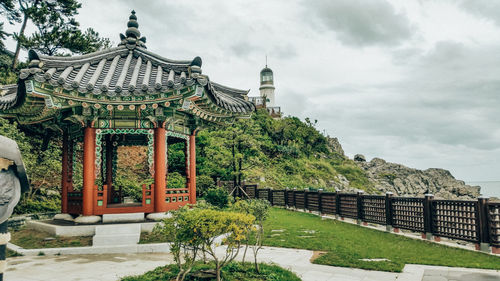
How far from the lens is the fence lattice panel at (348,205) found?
1416 centimetres

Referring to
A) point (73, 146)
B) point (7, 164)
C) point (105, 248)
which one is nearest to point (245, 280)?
point (7, 164)

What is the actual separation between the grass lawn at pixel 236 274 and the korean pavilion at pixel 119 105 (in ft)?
12.7

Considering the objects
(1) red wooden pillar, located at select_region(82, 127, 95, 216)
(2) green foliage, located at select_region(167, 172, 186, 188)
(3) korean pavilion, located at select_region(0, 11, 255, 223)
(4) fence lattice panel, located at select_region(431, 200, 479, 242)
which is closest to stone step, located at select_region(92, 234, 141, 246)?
(3) korean pavilion, located at select_region(0, 11, 255, 223)

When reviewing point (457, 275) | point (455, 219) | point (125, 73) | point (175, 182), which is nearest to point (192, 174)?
point (125, 73)

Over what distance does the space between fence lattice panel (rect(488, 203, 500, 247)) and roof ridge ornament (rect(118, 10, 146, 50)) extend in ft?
37.6

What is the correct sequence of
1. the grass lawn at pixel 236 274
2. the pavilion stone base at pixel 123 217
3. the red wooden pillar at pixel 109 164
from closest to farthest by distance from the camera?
1. the grass lawn at pixel 236 274
2. the pavilion stone base at pixel 123 217
3. the red wooden pillar at pixel 109 164

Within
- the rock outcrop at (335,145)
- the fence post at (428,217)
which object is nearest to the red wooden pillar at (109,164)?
the fence post at (428,217)

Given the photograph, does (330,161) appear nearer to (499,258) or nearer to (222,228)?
(499,258)

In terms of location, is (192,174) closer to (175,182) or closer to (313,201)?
(175,182)

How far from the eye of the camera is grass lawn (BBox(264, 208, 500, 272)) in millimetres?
7098

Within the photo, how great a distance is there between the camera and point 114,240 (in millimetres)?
8602

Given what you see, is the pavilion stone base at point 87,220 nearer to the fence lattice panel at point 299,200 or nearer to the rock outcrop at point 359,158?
the fence lattice panel at point 299,200

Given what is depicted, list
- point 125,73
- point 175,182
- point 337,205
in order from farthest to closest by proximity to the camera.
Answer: point 175,182 → point 337,205 → point 125,73

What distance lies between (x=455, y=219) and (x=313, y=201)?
892cm
